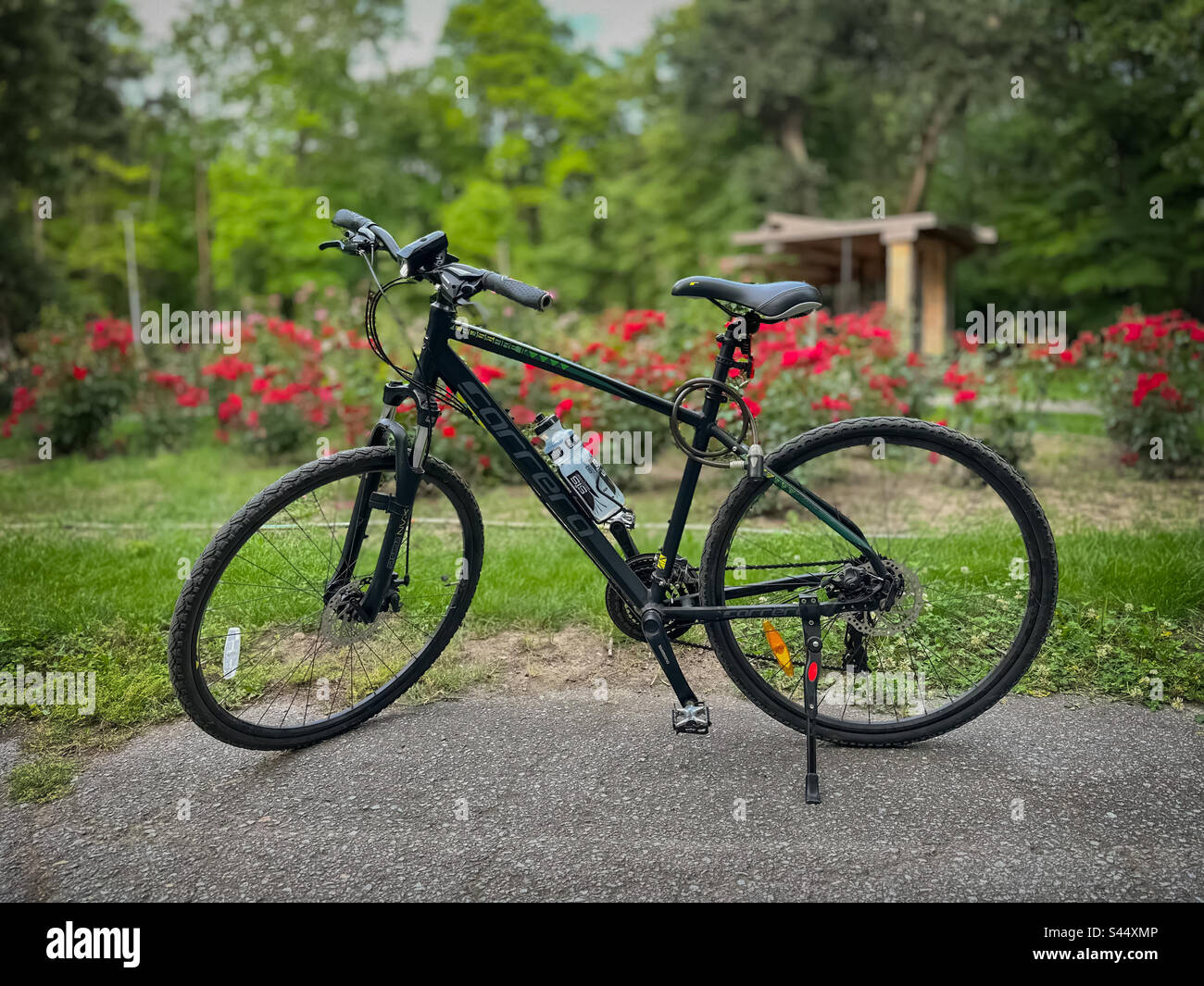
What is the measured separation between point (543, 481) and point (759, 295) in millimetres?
760

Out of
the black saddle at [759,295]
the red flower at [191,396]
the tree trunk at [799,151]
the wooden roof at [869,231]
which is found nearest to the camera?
the black saddle at [759,295]

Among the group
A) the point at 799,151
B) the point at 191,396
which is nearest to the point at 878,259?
the point at 799,151

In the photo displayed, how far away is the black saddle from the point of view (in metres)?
2.63

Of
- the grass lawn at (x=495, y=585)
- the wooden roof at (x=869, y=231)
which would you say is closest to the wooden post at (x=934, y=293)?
the wooden roof at (x=869, y=231)

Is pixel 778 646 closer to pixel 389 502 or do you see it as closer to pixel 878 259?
pixel 389 502

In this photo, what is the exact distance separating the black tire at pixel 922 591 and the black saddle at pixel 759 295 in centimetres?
32

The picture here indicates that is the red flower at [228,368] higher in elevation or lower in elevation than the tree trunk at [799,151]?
lower

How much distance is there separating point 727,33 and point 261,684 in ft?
82.1

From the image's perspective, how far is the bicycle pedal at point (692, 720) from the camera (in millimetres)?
2752

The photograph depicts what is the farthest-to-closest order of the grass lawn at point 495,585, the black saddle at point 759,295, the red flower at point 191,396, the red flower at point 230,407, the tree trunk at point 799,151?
1. the tree trunk at point 799,151
2. the red flower at point 191,396
3. the red flower at point 230,407
4. the grass lawn at point 495,585
5. the black saddle at point 759,295

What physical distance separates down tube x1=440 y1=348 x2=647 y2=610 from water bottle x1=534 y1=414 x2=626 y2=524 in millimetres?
32

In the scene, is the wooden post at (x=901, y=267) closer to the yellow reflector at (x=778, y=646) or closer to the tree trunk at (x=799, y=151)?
the tree trunk at (x=799, y=151)

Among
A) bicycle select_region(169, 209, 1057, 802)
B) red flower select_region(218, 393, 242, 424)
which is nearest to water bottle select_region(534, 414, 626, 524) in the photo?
bicycle select_region(169, 209, 1057, 802)

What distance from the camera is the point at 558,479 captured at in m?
2.80
